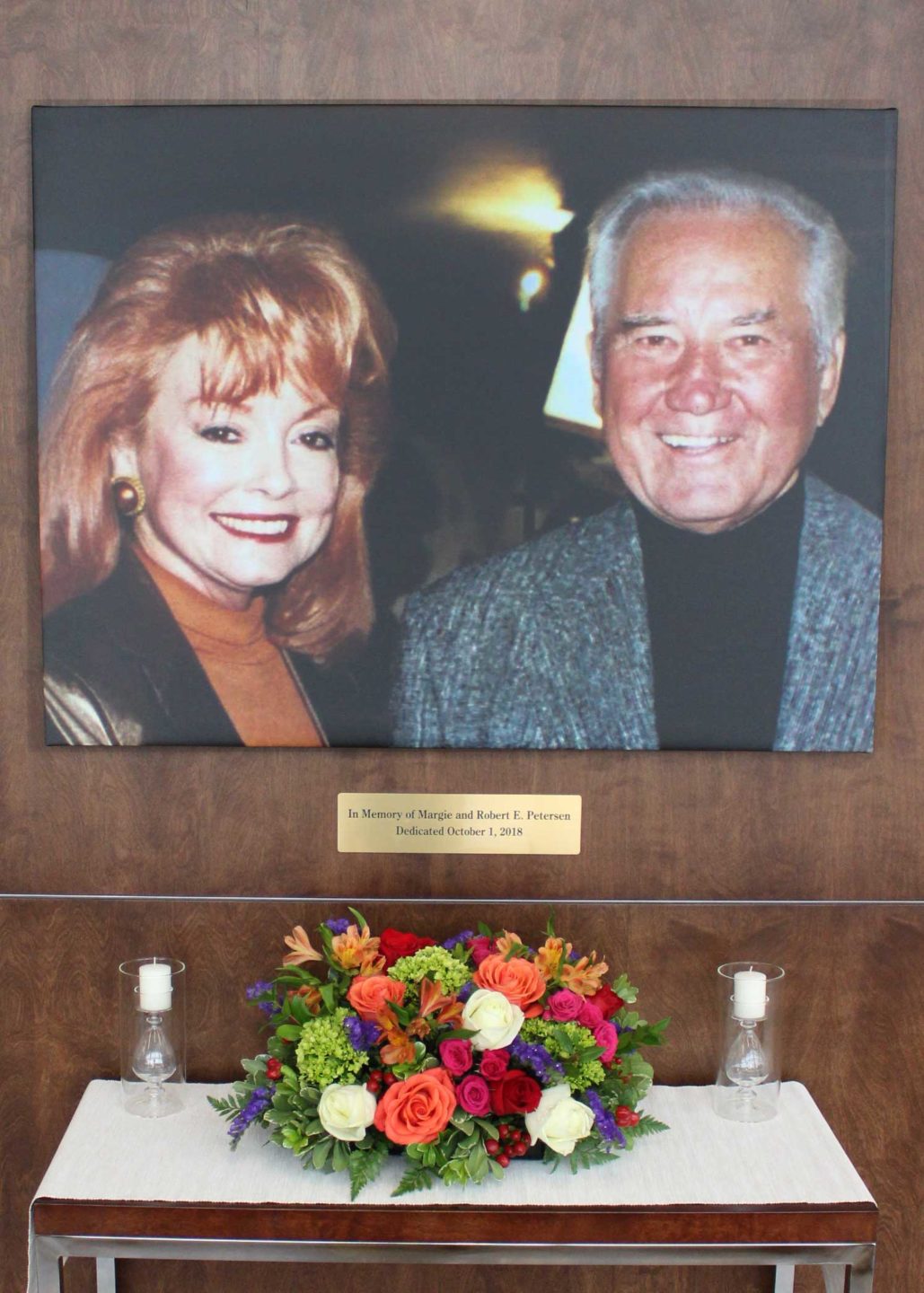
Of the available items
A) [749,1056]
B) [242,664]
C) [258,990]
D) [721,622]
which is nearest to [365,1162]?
[258,990]

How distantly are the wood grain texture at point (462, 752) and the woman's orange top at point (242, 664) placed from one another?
0.05 metres

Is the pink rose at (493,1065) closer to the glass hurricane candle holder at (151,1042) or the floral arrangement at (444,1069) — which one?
the floral arrangement at (444,1069)

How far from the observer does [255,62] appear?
5.40ft

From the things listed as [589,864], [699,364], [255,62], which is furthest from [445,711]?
[255,62]

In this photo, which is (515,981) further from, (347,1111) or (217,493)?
(217,493)

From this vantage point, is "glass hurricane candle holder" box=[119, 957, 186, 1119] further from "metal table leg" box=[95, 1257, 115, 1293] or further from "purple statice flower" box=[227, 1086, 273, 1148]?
"metal table leg" box=[95, 1257, 115, 1293]

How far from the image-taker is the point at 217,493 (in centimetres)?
167

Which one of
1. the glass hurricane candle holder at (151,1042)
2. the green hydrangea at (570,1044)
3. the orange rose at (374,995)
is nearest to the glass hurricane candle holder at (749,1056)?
the green hydrangea at (570,1044)

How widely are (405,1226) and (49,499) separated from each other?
1040 millimetres

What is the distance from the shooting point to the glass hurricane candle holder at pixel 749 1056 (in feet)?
5.31

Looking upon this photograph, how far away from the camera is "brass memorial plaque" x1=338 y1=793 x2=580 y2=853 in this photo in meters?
1.73

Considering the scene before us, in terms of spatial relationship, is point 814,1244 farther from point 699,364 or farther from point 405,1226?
point 699,364

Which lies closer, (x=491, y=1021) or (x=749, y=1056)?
(x=491, y=1021)

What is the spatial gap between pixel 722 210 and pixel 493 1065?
1.14 m
